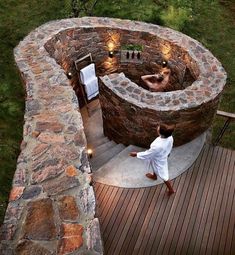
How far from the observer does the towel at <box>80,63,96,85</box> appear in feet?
32.1

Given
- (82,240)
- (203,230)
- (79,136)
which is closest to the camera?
(82,240)

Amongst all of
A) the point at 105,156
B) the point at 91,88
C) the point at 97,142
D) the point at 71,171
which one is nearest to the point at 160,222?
the point at 105,156

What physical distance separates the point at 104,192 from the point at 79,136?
2.18m

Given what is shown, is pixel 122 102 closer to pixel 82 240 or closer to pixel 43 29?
pixel 43 29

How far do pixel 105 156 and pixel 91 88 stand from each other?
268cm

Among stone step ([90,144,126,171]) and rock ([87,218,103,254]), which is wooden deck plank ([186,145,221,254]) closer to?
stone step ([90,144,126,171])

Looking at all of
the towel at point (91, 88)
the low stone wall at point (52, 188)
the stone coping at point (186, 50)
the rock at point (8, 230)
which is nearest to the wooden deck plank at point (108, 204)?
the stone coping at point (186, 50)

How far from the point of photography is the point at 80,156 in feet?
16.3

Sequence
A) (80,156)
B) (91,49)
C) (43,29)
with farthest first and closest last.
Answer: (91,49) < (43,29) < (80,156)

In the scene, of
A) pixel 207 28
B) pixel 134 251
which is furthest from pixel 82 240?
pixel 207 28

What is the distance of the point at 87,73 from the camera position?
9.91m

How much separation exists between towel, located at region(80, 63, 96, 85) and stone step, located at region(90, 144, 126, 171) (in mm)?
2440

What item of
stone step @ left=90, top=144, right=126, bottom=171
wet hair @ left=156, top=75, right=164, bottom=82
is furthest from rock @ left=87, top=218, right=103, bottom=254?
wet hair @ left=156, top=75, right=164, bottom=82

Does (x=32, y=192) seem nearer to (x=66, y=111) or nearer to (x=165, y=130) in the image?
(x=66, y=111)
